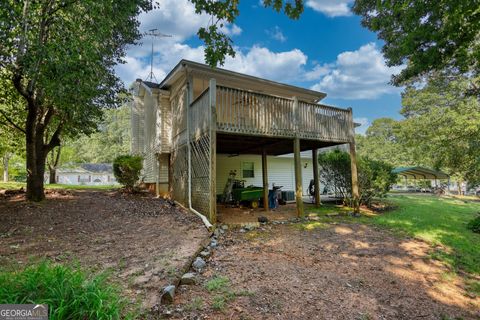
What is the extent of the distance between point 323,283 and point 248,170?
11.6m

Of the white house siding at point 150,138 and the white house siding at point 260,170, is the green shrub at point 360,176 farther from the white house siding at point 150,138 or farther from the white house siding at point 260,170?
the white house siding at point 150,138

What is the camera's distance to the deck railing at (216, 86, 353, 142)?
795 centimetres

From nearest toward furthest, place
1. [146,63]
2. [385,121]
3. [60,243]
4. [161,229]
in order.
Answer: [60,243] → [161,229] → [146,63] → [385,121]

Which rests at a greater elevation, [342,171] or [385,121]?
[385,121]

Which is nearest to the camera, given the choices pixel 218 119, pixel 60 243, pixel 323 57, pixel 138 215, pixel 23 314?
pixel 23 314

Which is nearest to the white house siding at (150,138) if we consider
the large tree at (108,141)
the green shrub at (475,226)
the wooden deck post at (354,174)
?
the wooden deck post at (354,174)

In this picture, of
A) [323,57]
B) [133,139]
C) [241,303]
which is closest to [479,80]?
[323,57]

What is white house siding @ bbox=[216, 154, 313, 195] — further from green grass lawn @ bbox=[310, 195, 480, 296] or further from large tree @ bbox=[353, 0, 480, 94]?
large tree @ bbox=[353, 0, 480, 94]

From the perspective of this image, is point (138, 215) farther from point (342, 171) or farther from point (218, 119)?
point (342, 171)

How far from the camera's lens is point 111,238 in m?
6.02

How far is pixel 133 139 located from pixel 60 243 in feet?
43.5

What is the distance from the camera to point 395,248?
6.36 m

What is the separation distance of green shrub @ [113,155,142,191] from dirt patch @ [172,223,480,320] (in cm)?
774

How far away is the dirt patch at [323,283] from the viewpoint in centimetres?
349
